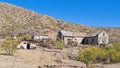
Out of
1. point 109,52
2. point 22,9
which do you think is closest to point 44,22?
point 22,9

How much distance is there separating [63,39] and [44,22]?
51643 mm

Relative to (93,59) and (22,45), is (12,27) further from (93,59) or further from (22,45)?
(93,59)

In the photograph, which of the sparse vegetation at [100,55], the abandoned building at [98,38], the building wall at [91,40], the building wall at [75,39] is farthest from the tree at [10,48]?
the building wall at [91,40]

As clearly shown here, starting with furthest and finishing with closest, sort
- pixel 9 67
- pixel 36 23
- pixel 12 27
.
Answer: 1. pixel 36 23
2. pixel 12 27
3. pixel 9 67

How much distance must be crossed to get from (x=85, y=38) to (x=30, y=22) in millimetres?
46860

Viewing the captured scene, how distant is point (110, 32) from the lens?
412 ft

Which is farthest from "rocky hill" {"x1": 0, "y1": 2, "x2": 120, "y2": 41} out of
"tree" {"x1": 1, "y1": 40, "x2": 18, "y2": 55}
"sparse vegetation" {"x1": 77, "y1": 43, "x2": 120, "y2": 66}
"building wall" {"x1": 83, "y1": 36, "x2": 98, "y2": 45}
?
"sparse vegetation" {"x1": 77, "y1": 43, "x2": 120, "y2": 66}

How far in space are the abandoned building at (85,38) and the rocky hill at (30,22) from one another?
33.6m

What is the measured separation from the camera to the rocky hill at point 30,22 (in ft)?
375

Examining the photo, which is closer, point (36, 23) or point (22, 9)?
point (36, 23)

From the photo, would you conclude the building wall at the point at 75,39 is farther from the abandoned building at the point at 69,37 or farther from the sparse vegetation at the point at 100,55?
the sparse vegetation at the point at 100,55

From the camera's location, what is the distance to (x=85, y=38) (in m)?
79.4

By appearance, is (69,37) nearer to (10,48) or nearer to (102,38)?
(102,38)

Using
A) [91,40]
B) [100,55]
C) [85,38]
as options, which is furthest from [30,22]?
[100,55]
